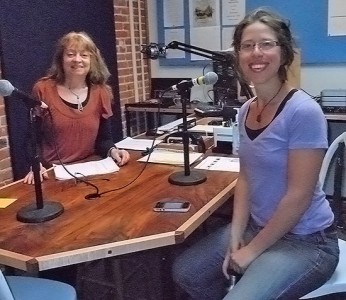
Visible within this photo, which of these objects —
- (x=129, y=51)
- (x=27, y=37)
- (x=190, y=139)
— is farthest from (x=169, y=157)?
(x=129, y=51)

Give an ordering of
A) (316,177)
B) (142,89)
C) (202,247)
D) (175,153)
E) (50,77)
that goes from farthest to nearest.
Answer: (142,89)
(50,77)
(175,153)
(202,247)
(316,177)

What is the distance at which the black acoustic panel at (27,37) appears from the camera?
318 centimetres

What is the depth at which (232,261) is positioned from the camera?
168 cm

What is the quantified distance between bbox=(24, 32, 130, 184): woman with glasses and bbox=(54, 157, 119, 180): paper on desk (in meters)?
0.15

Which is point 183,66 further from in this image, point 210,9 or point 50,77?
point 50,77

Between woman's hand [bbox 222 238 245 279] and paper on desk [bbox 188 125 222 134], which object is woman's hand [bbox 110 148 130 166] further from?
woman's hand [bbox 222 238 245 279]

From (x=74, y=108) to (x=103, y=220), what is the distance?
3.38ft

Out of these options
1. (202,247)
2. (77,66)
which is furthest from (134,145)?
(202,247)

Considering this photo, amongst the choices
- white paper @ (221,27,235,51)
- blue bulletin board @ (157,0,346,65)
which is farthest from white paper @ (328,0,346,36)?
white paper @ (221,27,235,51)

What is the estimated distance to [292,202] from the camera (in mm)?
1605

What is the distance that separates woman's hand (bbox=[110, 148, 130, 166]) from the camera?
2373 mm

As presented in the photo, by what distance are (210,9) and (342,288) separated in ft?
9.93

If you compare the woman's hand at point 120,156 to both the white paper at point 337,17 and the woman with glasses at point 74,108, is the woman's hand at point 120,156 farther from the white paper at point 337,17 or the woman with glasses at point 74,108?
the white paper at point 337,17

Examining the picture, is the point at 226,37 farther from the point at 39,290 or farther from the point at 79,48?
the point at 39,290
